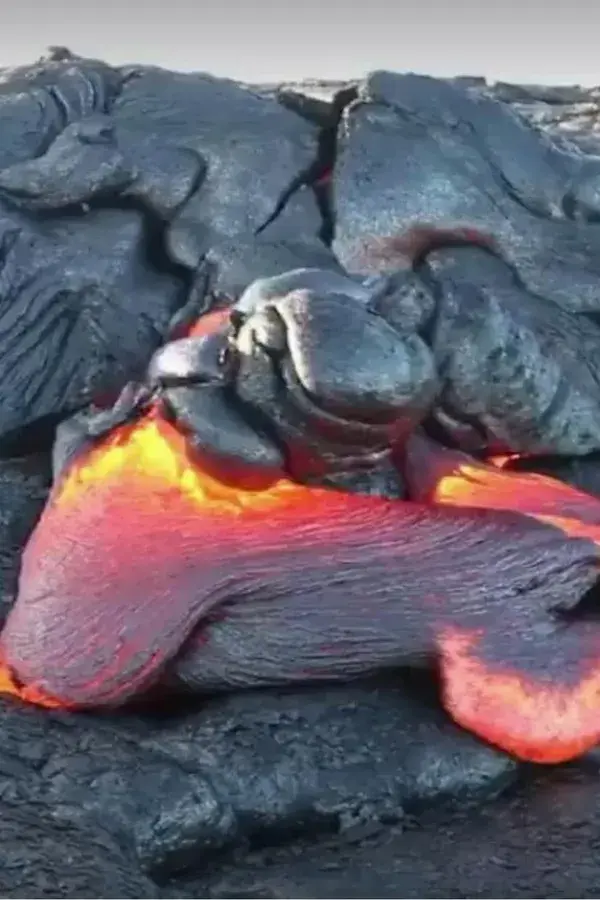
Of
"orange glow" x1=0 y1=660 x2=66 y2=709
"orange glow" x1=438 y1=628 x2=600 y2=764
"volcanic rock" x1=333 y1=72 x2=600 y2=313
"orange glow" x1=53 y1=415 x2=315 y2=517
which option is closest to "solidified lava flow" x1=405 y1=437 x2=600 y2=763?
"orange glow" x1=438 y1=628 x2=600 y2=764

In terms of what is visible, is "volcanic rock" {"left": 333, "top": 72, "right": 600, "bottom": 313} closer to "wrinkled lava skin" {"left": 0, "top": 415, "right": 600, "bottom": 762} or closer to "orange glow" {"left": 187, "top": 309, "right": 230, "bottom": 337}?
"orange glow" {"left": 187, "top": 309, "right": 230, "bottom": 337}

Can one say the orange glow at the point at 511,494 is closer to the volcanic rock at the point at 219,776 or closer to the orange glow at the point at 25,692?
the volcanic rock at the point at 219,776

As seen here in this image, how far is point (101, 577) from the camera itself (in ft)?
6.08

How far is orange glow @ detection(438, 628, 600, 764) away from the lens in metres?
1.84

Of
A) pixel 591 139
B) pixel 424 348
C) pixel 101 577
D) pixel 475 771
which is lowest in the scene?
pixel 475 771

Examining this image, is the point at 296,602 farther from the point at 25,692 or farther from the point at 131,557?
the point at 25,692

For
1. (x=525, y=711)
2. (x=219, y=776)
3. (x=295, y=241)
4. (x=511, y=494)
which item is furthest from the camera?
(x=295, y=241)

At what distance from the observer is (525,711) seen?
6.03 ft

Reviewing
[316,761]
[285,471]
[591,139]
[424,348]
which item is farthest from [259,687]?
[591,139]

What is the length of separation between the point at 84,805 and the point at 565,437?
2.91 feet

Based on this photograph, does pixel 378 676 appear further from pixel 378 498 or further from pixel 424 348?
pixel 424 348

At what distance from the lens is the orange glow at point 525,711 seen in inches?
72.3

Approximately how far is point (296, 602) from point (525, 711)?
0.29m

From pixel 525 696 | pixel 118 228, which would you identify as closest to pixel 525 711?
pixel 525 696
